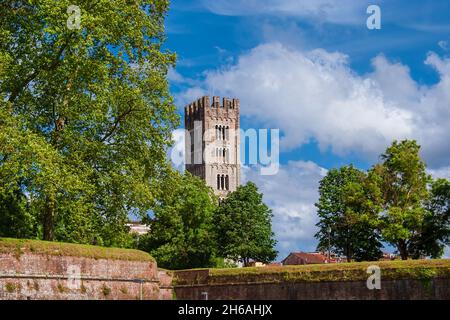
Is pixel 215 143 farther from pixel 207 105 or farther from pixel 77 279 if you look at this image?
pixel 77 279

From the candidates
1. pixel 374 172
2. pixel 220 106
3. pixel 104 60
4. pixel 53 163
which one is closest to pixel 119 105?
pixel 104 60

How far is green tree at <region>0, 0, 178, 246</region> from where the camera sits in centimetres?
3894

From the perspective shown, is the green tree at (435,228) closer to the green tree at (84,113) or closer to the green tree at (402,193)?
the green tree at (402,193)

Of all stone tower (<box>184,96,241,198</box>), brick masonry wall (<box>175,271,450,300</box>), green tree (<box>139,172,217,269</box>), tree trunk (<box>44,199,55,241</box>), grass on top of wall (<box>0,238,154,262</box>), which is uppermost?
stone tower (<box>184,96,241,198</box>)

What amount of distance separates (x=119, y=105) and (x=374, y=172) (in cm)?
2555

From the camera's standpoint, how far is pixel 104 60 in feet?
145

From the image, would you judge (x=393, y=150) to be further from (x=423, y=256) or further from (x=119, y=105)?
(x=119, y=105)

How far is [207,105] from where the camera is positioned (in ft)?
571

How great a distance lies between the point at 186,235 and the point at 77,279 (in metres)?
33.5

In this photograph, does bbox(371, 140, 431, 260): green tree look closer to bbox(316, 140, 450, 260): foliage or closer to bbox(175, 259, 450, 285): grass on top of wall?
bbox(316, 140, 450, 260): foliage

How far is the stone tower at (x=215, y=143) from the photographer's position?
17062 cm

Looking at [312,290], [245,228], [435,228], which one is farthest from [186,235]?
[312,290]

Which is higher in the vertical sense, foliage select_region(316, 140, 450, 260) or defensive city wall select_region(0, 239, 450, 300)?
foliage select_region(316, 140, 450, 260)

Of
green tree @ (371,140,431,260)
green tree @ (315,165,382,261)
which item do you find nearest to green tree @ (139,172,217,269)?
green tree @ (315,165,382,261)
